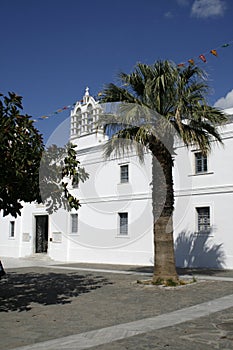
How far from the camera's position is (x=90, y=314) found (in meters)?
8.99

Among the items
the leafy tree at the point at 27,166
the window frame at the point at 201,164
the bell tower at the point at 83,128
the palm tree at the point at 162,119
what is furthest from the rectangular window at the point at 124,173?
the leafy tree at the point at 27,166

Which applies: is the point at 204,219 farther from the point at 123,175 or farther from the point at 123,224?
the point at 123,175

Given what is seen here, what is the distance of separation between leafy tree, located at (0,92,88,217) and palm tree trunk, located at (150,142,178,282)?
4.40 m

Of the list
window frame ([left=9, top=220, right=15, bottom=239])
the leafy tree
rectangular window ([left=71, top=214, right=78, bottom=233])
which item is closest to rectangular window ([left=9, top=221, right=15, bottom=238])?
window frame ([left=9, top=220, right=15, bottom=239])

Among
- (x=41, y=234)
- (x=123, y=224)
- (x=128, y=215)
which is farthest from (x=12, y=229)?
(x=128, y=215)

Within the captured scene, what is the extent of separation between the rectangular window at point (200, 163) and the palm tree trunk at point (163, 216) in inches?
250

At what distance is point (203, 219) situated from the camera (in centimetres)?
1880

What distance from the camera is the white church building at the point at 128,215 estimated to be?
1812cm

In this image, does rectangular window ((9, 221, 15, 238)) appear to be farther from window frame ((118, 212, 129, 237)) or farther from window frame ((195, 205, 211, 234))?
window frame ((195, 205, 211, 234))

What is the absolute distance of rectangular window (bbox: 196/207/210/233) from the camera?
1858cm

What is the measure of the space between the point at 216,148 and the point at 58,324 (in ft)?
41.3

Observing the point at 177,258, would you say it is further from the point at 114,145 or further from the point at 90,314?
the point at 90,314

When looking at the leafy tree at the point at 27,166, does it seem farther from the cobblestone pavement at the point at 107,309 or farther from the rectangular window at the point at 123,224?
the rectangular window at the point at 123,224

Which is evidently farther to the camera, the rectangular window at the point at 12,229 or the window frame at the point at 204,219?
the rectangular window at the point at 12,229
